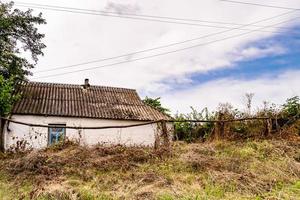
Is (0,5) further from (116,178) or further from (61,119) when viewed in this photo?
(116,178)

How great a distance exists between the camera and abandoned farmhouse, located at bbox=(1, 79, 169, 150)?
2217 cm

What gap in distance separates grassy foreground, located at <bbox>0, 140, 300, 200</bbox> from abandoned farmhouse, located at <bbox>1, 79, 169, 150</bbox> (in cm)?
1086

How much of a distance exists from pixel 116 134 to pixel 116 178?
15.0 metres

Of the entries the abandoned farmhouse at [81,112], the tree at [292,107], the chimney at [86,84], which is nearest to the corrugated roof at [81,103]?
the abandoned farmhouse at [81,112]

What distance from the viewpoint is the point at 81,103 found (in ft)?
85.7

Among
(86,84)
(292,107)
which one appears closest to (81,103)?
(86,84)

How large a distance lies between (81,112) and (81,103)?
1554mm

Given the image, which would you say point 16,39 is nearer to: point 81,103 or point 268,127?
point 81,103

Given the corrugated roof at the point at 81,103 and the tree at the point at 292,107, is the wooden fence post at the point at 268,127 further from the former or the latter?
the corrugated roof at the point at 81,103

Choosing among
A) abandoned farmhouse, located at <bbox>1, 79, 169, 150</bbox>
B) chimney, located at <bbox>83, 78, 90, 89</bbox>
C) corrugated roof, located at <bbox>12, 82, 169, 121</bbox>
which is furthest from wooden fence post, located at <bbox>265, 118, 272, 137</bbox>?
chimney, located at <bbox>83, 78, 90, 89</bbox>

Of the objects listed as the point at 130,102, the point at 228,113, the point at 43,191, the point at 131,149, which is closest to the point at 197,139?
the point at 228,113

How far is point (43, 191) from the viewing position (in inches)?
255

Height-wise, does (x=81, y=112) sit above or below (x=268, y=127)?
above

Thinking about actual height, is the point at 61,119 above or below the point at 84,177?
above
